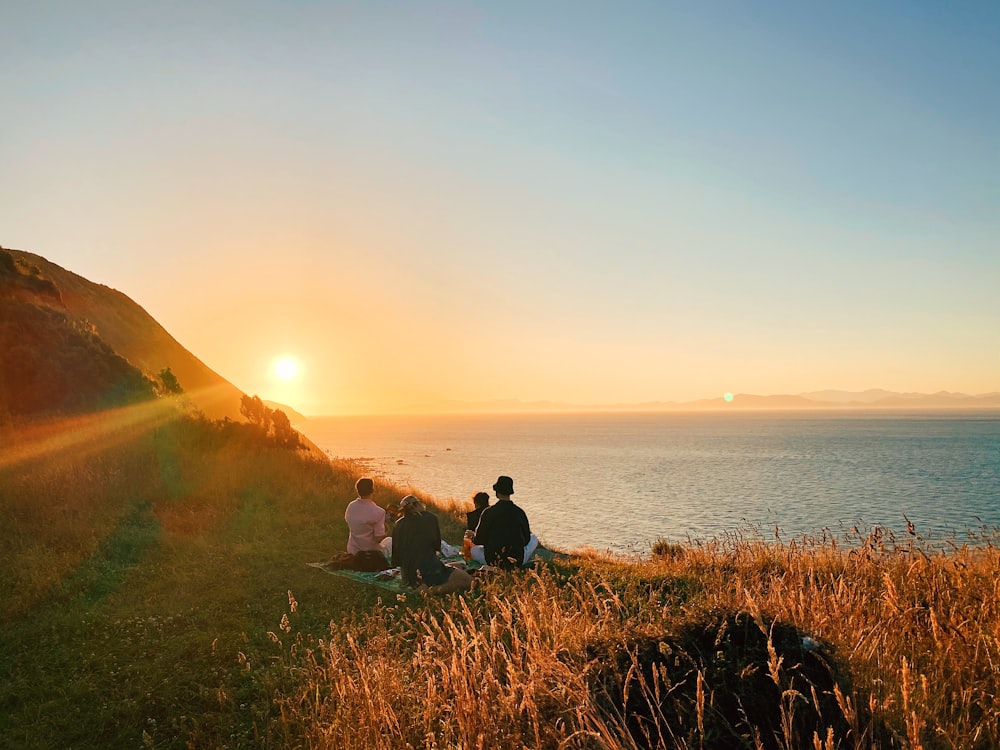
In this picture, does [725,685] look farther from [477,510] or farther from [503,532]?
[477,510]

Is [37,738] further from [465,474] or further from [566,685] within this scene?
[465,474]

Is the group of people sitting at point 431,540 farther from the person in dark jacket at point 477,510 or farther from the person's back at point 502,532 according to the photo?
the person in dark jacket at point 477,510

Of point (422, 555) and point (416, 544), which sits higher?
point (416, 544)

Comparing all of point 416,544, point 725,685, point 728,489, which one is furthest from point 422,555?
point 728,489

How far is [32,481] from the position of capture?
13.2 m

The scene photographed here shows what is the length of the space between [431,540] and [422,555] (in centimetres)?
30

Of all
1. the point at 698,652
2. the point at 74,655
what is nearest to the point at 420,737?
the point at 698,652

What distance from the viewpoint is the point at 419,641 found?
6098 millimetres

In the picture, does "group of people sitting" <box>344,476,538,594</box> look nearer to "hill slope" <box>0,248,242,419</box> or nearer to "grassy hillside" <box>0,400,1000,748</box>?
"grassy hillside" <box>0,400,1000,748</box>

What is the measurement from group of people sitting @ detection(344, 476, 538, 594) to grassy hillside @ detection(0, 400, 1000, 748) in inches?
20.3

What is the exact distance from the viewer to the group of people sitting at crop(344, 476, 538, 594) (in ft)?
34.7

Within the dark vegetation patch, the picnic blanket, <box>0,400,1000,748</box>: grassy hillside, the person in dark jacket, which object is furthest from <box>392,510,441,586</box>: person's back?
the dark vegetation patch

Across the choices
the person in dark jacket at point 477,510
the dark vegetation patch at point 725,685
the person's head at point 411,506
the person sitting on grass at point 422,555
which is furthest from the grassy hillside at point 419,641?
the person in dark jacket at point 477,510

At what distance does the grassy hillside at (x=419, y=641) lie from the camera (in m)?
3.82
